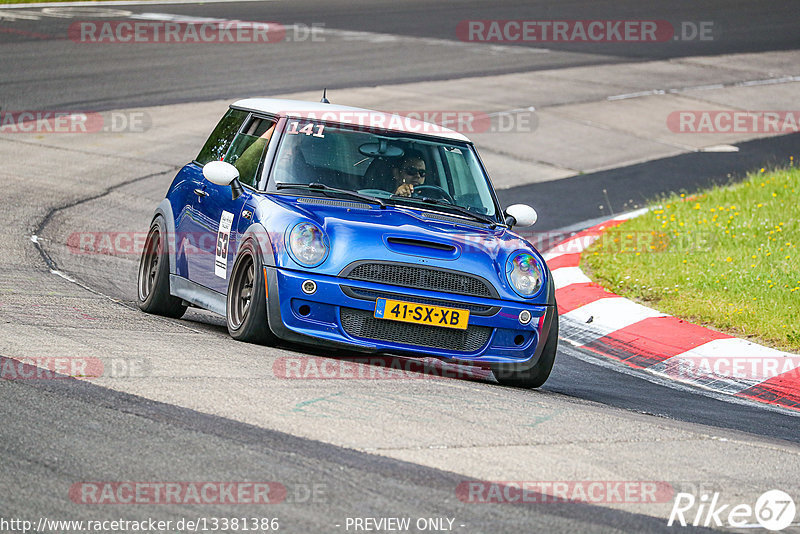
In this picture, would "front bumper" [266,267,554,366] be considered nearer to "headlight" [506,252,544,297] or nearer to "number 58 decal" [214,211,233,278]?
"headlight" [506,252,544,297]

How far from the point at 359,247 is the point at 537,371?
135cm

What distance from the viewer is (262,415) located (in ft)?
17.1

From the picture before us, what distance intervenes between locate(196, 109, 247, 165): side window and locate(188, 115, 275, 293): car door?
0.40 ft

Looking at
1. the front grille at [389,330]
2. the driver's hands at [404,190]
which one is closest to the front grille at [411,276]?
the front grille at [389,330]

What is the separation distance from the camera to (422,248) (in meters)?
6.86

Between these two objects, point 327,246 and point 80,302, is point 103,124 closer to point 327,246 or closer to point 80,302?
point 80,302

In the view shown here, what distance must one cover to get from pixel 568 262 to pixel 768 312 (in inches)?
105

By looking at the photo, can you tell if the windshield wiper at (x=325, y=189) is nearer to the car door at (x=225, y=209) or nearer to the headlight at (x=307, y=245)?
the car door at (x=225, y=209)

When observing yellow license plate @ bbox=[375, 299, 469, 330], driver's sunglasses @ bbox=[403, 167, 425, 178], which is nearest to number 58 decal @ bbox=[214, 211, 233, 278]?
driver's sunglasses @ bbox=[403, 167, 425, 178]

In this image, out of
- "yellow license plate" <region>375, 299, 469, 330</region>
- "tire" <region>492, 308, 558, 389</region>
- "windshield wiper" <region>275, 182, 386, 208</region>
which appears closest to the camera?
"yellow license plate" <region>375, 299, 469, 330</region>

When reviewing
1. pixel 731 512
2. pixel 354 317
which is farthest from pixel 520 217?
pixel 731 512

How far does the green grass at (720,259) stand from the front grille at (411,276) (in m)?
3.13

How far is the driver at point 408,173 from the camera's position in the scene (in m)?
7.70

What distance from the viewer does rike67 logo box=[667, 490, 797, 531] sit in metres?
4.44
